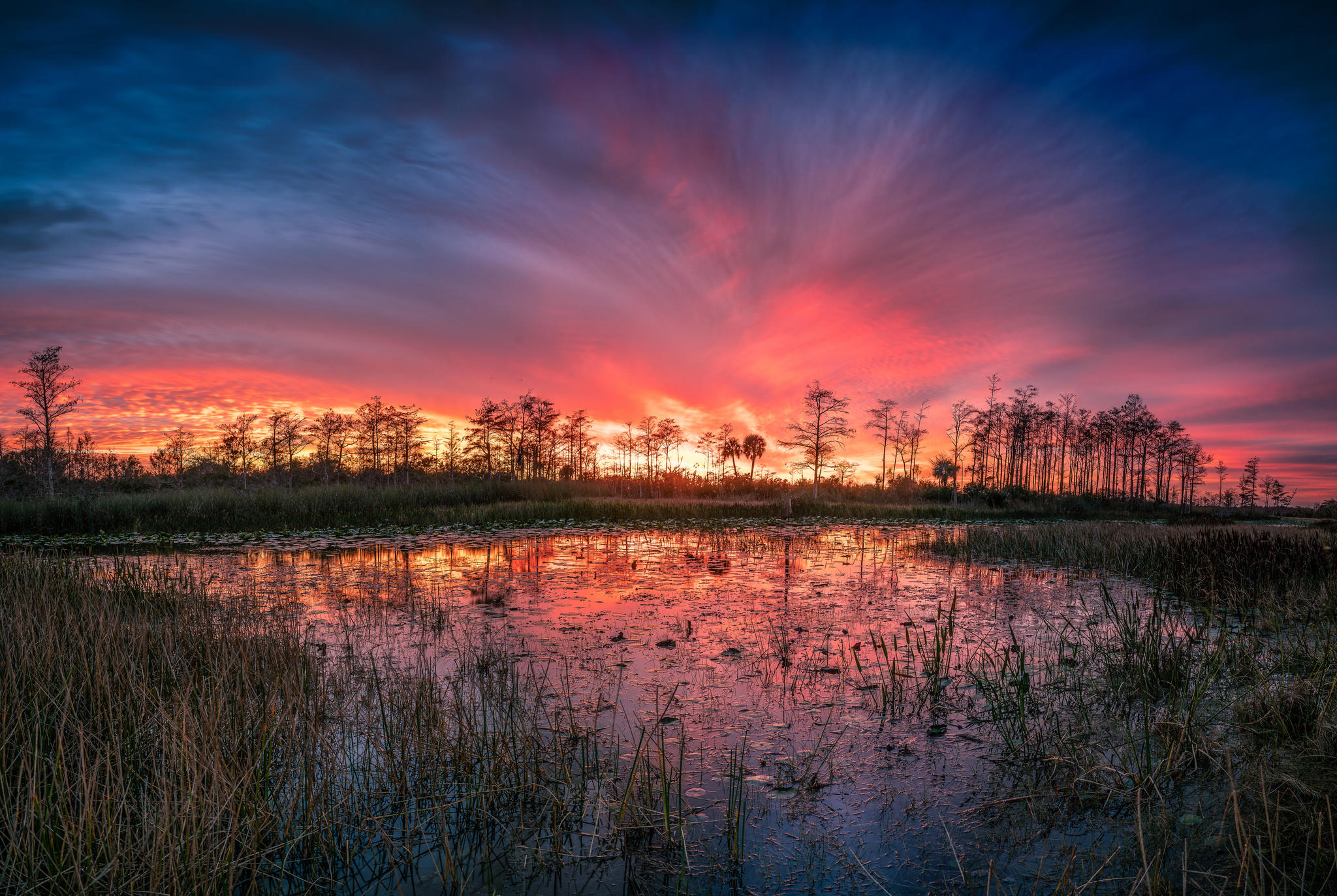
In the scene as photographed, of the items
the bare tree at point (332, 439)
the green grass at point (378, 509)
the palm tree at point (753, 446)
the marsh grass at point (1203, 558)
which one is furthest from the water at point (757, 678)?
the palm tree at point (753, 446)

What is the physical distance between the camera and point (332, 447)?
6044 cm

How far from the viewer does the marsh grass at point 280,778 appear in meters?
3.03

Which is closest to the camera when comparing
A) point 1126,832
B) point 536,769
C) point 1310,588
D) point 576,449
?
point 1126,832

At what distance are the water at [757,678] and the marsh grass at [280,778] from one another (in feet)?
0.43

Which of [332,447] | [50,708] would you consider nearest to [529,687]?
[50,708]

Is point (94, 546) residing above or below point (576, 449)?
below

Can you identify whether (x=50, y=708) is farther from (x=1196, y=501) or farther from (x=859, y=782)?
(x=1196, y=501)

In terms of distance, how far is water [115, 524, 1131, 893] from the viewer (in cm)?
342

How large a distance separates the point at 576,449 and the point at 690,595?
2414 inches

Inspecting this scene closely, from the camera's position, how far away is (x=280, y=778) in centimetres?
379

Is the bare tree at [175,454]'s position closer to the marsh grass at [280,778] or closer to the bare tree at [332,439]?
the bare tree at [332,439]

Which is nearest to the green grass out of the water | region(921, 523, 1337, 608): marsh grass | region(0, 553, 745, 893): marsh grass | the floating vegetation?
the water

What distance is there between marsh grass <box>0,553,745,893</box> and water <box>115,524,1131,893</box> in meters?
0.13

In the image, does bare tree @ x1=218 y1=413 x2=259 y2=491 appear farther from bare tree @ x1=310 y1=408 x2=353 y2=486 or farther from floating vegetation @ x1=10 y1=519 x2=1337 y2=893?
floating vegetation @ x1=10 y1=519 x2=1337 y2=893
